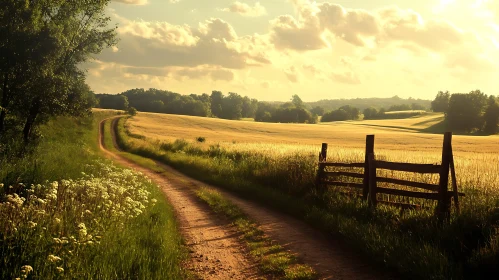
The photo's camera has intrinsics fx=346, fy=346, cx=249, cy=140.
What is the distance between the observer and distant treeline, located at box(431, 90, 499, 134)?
8825cm

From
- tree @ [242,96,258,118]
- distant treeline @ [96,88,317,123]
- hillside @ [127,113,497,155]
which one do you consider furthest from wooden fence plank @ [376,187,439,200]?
tree @ [242,96,258,118]

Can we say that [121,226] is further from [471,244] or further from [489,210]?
[489,210]

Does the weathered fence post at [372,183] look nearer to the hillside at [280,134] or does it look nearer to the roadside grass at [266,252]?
the roadside grass at [266,252]

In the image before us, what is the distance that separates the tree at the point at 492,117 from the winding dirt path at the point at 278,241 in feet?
318

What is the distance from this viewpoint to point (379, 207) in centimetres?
1020

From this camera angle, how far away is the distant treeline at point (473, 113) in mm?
88250

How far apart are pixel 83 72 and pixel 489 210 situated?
23.3 meters

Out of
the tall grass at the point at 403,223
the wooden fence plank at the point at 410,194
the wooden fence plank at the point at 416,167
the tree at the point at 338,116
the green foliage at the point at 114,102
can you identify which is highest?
the green foliage at the point at 114,102

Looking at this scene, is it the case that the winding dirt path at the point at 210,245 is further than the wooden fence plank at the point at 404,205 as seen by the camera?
No

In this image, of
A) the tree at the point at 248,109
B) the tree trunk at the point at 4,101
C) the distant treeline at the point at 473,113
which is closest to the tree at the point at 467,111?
the distant treeline at the point at 473,113

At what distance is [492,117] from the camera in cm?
8800

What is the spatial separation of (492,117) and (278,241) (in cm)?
10044

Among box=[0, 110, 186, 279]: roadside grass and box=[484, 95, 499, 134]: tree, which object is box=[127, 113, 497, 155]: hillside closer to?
box=[484, 95, 499, 134]: tree

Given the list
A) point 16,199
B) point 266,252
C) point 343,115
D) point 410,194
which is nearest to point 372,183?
point 410,194
